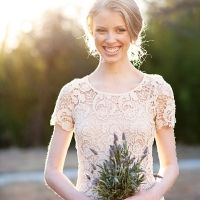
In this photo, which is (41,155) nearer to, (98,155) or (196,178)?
(196,178)

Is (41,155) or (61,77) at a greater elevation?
(61,77)

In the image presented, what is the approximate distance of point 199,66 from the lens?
1975 centimetres

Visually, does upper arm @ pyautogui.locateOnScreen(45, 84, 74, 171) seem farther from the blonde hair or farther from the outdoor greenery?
the outdoor greenery

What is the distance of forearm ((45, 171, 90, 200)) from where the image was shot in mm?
2885

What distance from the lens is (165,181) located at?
2.91 meters

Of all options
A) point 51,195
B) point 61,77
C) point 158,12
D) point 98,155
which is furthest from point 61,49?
point 98,155

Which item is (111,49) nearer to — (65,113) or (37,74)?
(65,113)

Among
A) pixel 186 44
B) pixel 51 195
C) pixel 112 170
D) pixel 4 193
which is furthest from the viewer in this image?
pixel 186 44

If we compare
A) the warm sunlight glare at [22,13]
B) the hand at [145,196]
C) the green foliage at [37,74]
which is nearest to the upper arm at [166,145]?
the hand at [145,196]

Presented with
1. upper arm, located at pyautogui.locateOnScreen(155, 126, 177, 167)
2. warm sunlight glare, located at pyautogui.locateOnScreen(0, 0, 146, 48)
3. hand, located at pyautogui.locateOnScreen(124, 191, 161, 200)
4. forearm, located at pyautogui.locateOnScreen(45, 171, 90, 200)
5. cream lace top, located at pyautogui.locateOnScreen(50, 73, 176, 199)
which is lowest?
hand, located at pyautogui.locateOnScreen(124, 191, 161, 200)

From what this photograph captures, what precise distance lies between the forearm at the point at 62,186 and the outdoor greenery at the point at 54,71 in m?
15.9

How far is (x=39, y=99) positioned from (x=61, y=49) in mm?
1632

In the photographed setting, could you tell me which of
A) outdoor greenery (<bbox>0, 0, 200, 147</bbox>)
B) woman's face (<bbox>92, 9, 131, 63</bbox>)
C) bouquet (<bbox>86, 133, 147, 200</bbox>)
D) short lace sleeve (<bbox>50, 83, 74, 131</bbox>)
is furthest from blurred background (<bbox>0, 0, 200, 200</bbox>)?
bouquet (<bbox>86, 133, 147, 200</bbox>)

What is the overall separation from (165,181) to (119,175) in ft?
0.98
